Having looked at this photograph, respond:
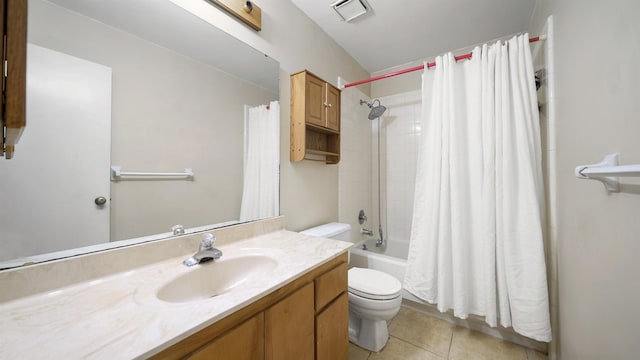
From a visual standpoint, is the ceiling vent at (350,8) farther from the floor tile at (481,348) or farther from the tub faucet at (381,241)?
the floor tile at (481,348)

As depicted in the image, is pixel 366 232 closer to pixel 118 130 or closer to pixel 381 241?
pixel 381 241

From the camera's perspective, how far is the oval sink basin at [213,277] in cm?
81

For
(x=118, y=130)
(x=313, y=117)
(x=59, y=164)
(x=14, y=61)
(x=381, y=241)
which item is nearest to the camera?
(x=14, y=61)

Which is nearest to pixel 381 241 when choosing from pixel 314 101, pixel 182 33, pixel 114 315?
pixel 314 101

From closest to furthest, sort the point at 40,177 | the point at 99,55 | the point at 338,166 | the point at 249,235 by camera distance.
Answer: the point at 40,177 < the point at 99,55 < the point at 249,235 < the point at 338,166

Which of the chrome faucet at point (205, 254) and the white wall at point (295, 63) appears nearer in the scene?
the chrome faucet at point (205, 254)

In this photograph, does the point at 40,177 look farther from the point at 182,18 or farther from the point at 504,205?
the point at 504,205

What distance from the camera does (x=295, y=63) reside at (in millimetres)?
1629

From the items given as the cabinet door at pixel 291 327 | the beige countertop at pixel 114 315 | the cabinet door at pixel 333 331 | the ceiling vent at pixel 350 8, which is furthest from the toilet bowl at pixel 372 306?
the ceiling vent at pixel 350 8

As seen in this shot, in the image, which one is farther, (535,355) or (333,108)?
(333,108)

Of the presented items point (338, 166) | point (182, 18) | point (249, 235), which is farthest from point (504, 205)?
point (182, 18)

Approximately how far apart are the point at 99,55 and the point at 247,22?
76cm

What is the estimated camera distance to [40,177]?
70 centimetres

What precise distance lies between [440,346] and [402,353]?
280 mm
